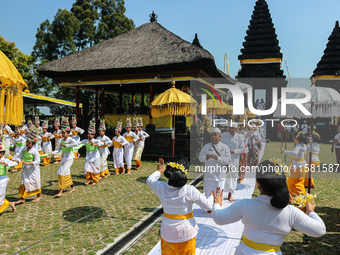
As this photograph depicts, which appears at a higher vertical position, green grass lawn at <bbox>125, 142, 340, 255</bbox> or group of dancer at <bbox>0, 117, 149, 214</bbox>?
group of dancer at <bbox>0, 117, 149, 214</bbox>

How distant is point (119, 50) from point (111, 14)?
16.2 m

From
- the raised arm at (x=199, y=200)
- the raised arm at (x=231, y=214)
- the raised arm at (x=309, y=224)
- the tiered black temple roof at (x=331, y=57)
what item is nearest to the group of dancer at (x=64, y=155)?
the raised arm at (x=199, y=200)

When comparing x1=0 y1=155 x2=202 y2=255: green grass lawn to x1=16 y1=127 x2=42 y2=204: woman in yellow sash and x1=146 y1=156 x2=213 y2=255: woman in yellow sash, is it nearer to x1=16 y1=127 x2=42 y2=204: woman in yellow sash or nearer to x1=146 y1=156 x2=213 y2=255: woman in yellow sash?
x1=16 y1=127 x2=42 y2=204: woman in yellow sash

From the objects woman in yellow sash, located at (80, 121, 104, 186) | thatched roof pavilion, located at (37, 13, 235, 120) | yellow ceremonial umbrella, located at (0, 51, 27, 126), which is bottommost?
woman in yellow sash, located at (80, 121, 104, 186)

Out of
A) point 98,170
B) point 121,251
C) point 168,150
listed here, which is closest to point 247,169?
point 168,150

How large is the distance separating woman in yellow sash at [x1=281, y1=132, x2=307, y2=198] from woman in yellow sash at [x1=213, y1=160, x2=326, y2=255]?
3892mm

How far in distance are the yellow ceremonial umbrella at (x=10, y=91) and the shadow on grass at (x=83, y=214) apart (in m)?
2.49

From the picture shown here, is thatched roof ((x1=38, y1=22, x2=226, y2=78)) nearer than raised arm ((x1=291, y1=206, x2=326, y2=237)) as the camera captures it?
No

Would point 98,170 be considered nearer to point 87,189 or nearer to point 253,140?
point 87,189

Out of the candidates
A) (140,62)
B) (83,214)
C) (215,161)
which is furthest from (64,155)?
(140,62)

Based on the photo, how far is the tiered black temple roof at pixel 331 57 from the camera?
23609 mm

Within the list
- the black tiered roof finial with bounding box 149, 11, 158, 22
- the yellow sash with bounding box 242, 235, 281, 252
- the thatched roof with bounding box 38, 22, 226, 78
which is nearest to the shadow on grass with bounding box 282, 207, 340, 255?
the yellow sash with bounding box 242, 235, 281, 252

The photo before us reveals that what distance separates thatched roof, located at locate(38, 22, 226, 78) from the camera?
1208cm

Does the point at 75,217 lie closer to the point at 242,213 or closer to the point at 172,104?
the point at 172,104
